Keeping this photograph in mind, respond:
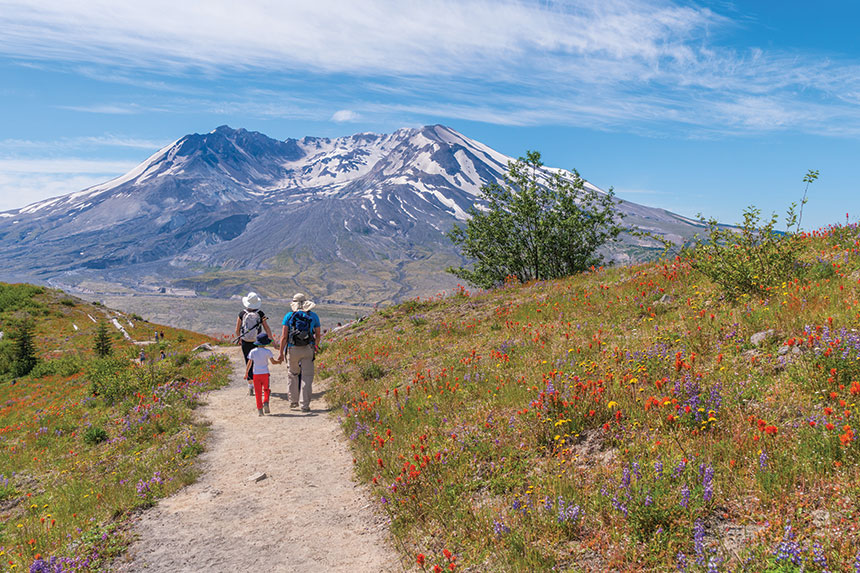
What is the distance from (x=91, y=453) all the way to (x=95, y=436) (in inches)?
34.8

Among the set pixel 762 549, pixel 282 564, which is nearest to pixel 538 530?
pixel 762 549

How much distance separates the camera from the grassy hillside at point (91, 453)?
240 inches

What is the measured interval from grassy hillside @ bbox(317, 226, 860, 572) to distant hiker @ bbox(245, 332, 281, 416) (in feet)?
8.59

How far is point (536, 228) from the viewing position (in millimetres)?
29969

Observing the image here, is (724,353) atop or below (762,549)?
atop

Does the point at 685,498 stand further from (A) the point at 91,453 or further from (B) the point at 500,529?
(A) the point at 91,453

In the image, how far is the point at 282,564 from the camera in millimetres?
5234

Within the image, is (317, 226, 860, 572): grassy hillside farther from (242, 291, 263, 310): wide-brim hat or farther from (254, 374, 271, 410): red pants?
(242, 291, 263, 310): wide-brim hat

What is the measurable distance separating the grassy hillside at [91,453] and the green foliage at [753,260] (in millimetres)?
10668

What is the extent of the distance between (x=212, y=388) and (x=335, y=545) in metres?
11.9

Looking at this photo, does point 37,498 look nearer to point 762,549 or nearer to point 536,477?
point 536,477

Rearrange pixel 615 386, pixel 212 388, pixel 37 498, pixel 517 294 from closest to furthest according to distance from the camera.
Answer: pixel 615 386
pixel 37 498
pixel 212 388
pixel 517 294

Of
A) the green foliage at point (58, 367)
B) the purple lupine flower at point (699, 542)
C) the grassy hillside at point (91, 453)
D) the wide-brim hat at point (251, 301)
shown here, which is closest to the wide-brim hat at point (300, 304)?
the wide-brim hat at point (251, 301)

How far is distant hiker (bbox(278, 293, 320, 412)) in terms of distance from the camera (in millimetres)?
12109
